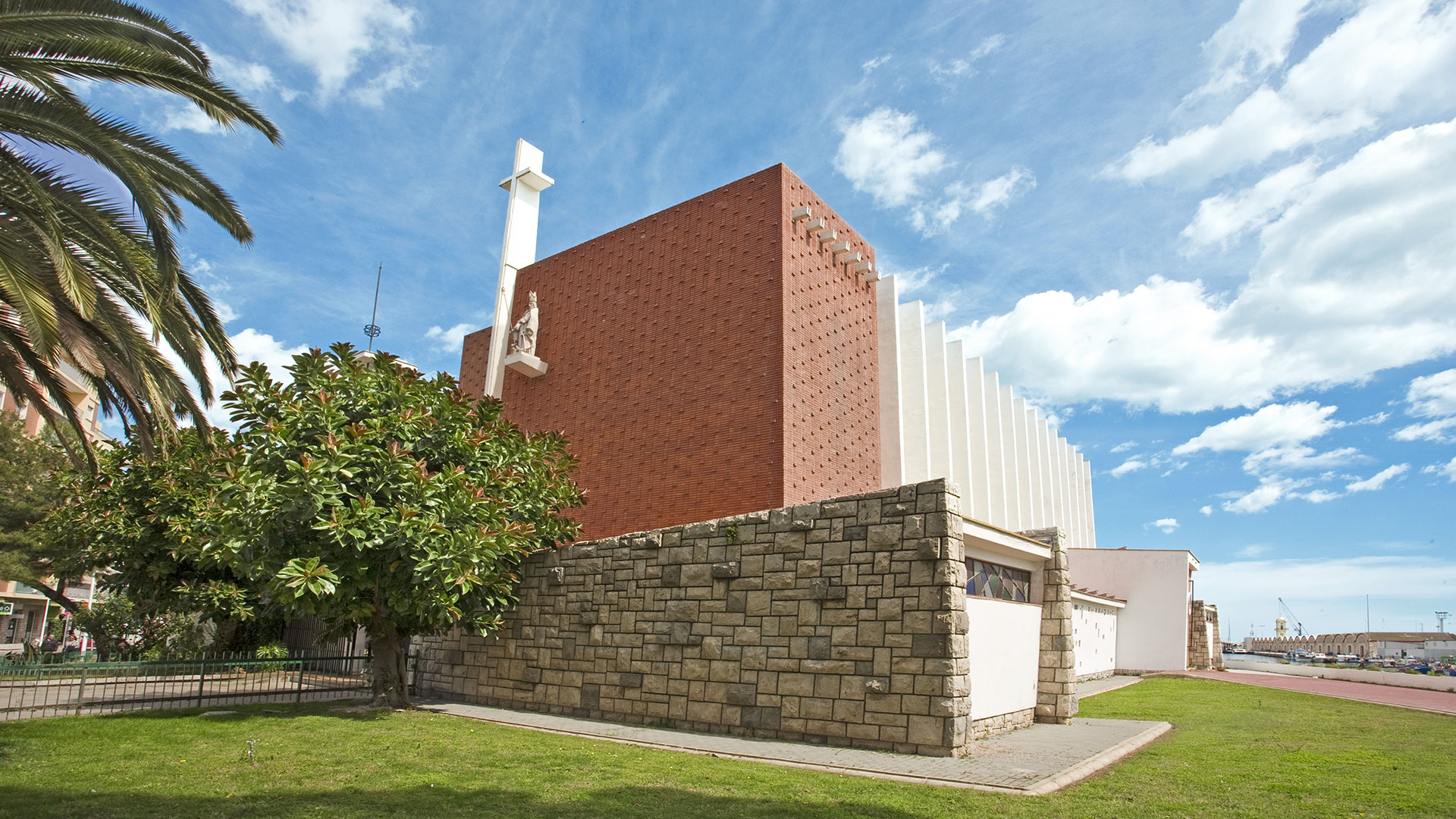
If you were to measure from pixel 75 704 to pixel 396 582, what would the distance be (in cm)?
628

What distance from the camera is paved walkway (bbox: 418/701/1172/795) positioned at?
27.9ft

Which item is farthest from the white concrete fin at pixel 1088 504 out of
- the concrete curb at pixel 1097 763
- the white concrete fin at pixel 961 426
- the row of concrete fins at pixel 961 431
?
the concrete curb at pixel 1097 763

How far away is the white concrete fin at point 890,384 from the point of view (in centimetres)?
2158

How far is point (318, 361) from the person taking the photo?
13.8m

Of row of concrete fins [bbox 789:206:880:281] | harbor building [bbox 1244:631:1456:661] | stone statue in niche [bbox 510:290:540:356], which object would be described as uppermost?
row of concrete fins [bbox 789:206:880:281]

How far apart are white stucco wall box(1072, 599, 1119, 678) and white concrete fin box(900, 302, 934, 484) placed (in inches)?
244

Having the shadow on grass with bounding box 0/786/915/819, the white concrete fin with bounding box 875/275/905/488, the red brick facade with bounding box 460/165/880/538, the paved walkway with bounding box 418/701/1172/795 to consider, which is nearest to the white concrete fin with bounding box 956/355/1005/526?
the white concrete fin with bounding box 875/275/905/488

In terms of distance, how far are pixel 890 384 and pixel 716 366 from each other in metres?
5.44

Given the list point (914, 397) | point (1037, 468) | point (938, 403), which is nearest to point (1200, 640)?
point (1037, 468)

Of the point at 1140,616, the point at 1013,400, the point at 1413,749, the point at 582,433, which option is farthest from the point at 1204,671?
the point at 582,433

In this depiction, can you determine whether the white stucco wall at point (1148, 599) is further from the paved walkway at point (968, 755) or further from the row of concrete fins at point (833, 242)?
the paved walkway at point (968, 755)

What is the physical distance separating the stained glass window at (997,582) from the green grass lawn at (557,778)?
2837 mm

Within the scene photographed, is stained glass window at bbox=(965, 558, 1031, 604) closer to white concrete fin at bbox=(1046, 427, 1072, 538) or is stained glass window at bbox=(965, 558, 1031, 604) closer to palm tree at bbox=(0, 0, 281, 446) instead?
palm tree at bbox=(0, 0, 281, 446)

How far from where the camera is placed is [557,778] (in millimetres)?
8289
